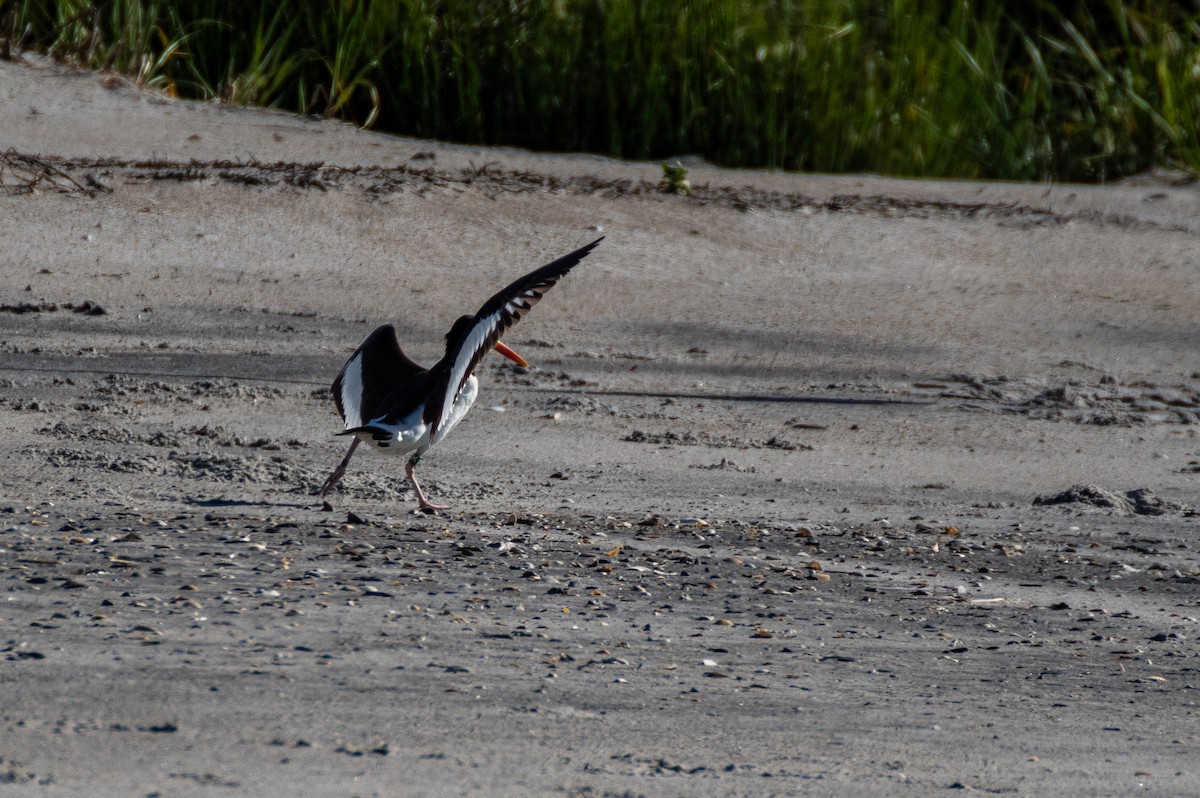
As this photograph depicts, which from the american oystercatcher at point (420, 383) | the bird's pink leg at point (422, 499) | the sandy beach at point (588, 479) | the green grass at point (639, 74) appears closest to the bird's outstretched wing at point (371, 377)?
the american oystercatcher at point (420, 383)

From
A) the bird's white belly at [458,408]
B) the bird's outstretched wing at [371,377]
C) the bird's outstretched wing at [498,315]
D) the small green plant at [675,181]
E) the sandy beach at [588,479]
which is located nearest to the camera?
the sandy beach at [588,479]

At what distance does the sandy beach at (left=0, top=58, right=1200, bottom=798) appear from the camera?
378 centimetres

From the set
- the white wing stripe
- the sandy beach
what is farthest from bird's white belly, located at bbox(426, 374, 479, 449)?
the sandy beach

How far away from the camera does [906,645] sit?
15.3 ft

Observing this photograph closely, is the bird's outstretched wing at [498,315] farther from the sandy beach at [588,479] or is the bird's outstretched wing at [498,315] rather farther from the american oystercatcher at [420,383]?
the sandy beach at [588,479]

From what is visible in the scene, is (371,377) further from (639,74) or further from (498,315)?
(639,74)

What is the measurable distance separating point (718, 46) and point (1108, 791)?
884 cm

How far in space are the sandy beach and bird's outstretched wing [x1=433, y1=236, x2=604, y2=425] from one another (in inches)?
23.0

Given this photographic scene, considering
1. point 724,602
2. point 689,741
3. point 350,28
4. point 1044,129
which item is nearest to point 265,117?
point 350,28

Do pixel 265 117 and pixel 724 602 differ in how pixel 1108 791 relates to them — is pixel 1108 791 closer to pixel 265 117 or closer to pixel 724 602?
pixel 724 602

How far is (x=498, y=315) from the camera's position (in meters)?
5.50

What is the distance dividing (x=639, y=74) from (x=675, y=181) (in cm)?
183

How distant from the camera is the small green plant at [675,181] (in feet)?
34.0

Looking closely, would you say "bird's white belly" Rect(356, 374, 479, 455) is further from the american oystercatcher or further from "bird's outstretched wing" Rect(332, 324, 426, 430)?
"bird's outstretched wing" Rect(332, 324, 426, 430)
